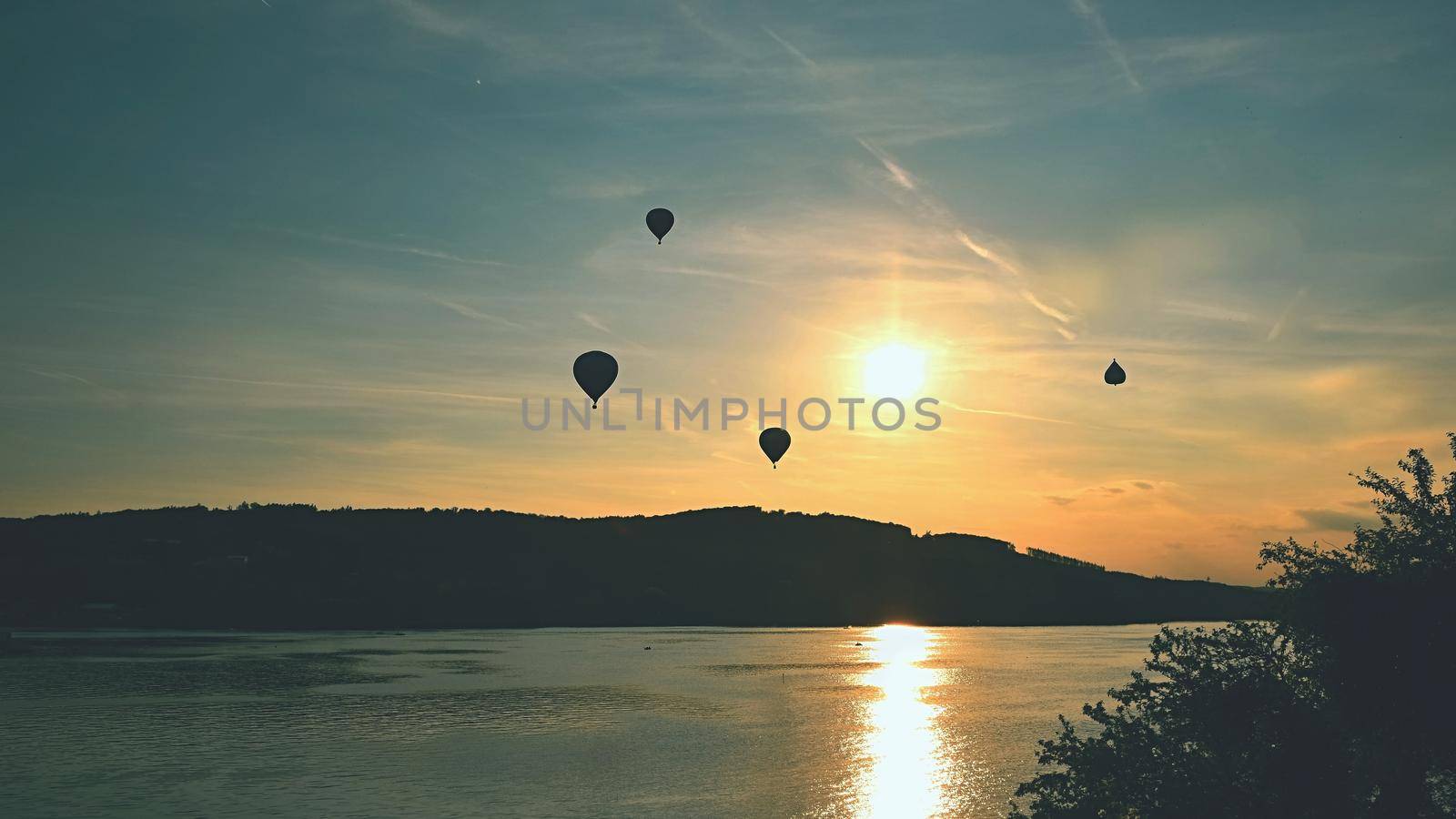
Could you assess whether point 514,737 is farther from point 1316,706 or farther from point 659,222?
point 1316,706

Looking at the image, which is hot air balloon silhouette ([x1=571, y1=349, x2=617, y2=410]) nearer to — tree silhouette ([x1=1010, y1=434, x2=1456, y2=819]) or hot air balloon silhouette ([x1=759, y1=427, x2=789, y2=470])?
hot air balloon silhouette ([x1=759, y1=427, x2=789, y2=470])

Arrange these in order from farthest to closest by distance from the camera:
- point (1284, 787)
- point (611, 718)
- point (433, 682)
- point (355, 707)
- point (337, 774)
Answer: point (433, 682)
point (355, 707)
point (611, 718)
point (337, 774)
point (1284, 787)

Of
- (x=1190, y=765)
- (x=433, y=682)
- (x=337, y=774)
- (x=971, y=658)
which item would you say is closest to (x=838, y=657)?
(x=971, y=658)

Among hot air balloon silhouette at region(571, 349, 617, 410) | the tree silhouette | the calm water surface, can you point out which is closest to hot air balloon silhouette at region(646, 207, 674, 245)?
hot air balloon silhouette at region(571, 349, 617, 410)

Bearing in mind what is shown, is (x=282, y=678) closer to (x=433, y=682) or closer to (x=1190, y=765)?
(x=433, y=682)

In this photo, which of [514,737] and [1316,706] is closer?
[1316,706]

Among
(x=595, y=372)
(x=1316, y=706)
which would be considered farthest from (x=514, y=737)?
(x=1316, y=706)
